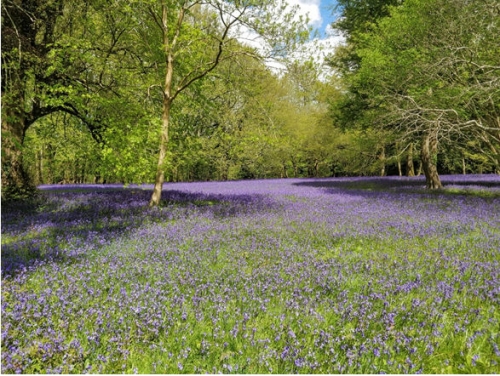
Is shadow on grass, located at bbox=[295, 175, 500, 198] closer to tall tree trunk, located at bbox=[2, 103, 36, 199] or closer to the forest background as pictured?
the forest background

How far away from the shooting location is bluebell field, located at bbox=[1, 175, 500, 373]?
118 inches

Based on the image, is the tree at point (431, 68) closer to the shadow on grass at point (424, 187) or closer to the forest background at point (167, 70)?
the forest background at point (167, 70)

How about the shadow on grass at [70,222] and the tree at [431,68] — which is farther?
the tree at [431,68]

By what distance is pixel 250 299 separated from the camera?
4.14m

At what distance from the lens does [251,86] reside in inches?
486

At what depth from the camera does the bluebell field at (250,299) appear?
9.85ft

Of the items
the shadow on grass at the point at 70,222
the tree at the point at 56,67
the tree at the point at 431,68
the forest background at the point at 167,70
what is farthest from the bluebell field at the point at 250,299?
the tree at the point at 431,68

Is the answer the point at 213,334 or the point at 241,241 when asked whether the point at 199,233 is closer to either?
the point at 241,241

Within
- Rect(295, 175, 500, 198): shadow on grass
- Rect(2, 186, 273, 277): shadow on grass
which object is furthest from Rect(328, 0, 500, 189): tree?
Rect(2, 186, 273, 277): shadow on grass

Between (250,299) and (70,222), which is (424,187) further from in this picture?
(70,222)

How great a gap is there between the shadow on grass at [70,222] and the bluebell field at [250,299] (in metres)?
0.07

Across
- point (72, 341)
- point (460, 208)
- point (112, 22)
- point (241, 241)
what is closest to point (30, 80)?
point (112, 22)

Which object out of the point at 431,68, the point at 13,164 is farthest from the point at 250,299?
the point at 431,68

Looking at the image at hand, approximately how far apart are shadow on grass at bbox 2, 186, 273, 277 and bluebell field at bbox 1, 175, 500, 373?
69mm
